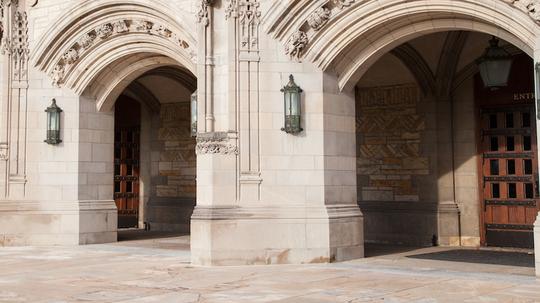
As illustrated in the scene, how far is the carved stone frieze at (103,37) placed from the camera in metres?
14.8

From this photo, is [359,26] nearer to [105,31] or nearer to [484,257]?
[484,257]

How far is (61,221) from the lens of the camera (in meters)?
16.1

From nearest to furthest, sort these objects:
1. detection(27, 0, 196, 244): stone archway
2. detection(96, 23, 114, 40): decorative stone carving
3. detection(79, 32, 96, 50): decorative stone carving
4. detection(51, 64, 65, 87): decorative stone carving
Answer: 1. detection(27, 0, 196, 244): stone archway
2. detection(96, 23, 114, 40): decorative stone carving
3. detection(79, 32, 96, 50): decorative stone carving
4. detection(51, 64, 65, 87): decorative stone carving

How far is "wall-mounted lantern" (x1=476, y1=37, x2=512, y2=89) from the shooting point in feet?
41.1

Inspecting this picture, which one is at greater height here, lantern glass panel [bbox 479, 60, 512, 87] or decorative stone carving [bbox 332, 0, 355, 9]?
decorative stone carving [bbox 332, 0, 355, 9]

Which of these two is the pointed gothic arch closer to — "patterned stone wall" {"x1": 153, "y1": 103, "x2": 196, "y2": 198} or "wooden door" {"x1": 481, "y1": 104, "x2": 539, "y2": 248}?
"patterned stone wall" {"x1": 153, "y1": 103, "x2": 196, "y2": 198}

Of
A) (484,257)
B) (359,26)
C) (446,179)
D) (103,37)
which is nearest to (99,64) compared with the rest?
(103,37)

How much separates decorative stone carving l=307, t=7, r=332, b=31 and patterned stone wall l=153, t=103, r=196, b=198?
26.6ft

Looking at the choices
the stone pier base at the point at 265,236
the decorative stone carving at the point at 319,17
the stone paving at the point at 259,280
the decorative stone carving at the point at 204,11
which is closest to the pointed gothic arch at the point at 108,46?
the decorative stone carving at the point at 204,11

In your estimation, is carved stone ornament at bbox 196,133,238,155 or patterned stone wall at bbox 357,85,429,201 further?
patterned stone wall at bbox 357,85,429,201

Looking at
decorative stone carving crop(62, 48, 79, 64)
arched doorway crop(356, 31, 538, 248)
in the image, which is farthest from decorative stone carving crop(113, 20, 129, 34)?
arched doorway crop(356, 31, 538, 248)

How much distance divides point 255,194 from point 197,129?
163cm

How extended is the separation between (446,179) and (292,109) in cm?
486

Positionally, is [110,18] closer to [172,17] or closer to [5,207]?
[172,17]
